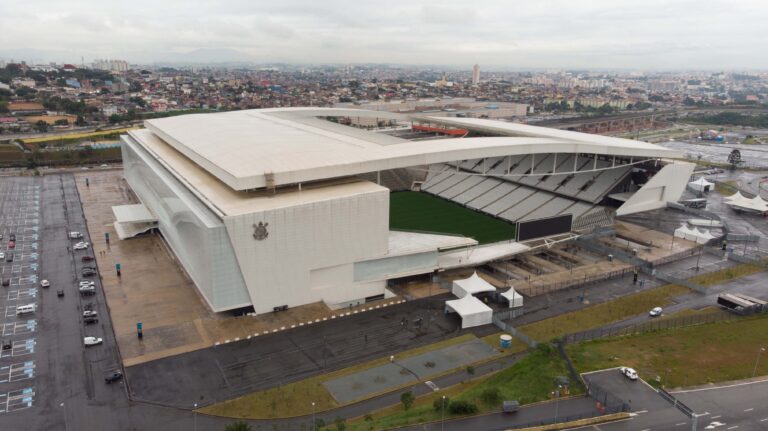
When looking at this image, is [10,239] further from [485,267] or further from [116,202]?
[485,267]

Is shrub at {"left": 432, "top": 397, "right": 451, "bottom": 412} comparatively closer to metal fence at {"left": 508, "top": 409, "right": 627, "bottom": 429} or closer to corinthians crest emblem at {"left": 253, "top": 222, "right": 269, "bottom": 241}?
metal fence at {"left": 508, "top": 409, "right": 627, "bottom": 429}

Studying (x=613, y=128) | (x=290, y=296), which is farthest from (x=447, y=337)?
(x=613, y=128)

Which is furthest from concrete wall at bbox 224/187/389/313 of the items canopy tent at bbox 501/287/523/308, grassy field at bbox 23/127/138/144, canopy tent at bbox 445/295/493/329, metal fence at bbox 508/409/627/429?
grassy field at bbox 23/127/138/144

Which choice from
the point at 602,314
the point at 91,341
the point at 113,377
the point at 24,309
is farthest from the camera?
the point at 602,314

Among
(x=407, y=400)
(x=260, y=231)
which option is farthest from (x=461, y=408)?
(x=260, y=231)

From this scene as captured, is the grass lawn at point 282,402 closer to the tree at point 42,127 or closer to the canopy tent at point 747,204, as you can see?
the canopy tent at point 747,204

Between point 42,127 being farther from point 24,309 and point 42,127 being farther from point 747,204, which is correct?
point 747,204

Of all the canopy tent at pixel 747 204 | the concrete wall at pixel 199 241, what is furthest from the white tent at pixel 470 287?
the canopy tent at pixel 747 204
